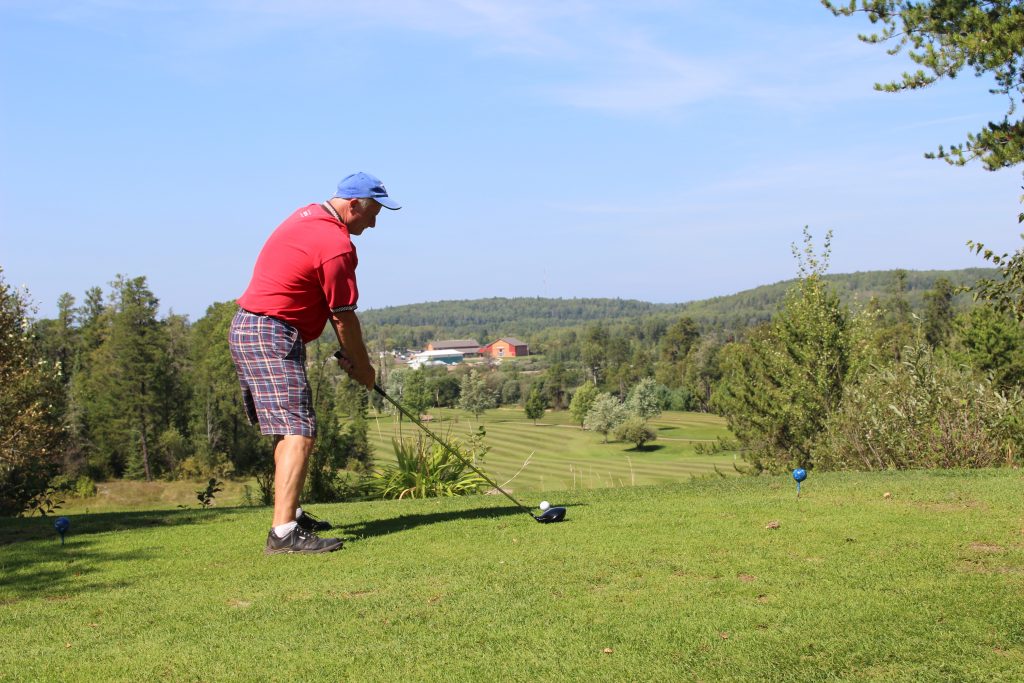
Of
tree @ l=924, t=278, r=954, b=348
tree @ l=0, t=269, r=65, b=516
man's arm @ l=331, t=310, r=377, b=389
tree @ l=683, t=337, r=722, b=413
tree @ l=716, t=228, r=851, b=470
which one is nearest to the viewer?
man's arm @ l=331, t=310, r=377, b=389

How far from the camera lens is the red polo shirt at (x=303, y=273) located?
6.14 metres

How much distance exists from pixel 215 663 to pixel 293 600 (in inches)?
39.0

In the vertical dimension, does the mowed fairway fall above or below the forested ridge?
below

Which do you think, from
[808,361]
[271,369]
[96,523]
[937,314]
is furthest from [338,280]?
[937,314]

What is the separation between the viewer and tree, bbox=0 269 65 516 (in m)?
19.6

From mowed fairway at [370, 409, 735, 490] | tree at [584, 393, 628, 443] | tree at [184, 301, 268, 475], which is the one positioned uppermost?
tree at [184, 301, 268, 475]

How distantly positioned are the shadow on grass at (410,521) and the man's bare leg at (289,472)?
0.77 m

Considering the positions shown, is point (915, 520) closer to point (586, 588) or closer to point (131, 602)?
point (586, 588)

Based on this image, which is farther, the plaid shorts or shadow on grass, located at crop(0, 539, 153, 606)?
the plaid shorts

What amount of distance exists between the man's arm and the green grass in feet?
3.93

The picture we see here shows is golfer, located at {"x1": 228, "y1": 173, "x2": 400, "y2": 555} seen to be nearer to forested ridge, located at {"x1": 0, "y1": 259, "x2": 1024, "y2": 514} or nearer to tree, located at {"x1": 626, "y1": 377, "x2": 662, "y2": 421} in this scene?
forested ridge, located at {"x1": 0, "y1": 259, "x2": 1024, "y2": 514}

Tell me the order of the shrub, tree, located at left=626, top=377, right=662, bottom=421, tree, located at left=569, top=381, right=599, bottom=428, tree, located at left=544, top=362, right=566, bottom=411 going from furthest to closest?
tree, located at left=544, top=362, right=566, bottom=411, tree, located at left=569, top=381, right=599, bottom=428, tree, located at left=626, top=377, right=662, bottom=421, the shrub

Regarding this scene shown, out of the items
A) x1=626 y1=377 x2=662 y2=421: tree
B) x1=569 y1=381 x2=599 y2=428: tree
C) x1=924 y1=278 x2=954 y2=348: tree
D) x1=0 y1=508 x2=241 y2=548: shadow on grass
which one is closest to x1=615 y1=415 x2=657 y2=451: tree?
x1=626 y1=377 x2=662 y2=421: tree

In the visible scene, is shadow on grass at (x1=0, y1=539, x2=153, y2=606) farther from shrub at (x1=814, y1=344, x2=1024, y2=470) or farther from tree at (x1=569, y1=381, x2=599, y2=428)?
tree at (x1=569, y1=381, x2=599, y2=428)
